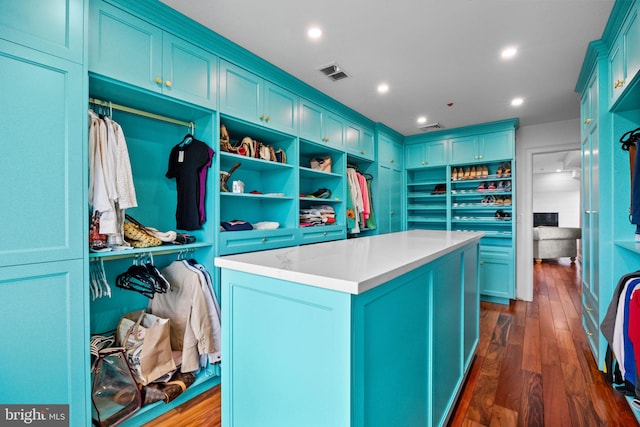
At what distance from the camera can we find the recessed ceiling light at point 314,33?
205 centimetres

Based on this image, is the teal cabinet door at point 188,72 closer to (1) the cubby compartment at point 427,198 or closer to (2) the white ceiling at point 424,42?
(2) the white ceiling at point 424,42

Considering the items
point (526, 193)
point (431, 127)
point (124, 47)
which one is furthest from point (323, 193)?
point (526, 193)

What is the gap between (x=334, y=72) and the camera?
267cm

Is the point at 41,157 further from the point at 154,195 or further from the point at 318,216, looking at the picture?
the point at 318,216

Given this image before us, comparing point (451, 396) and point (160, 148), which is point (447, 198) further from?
point (160, 148)

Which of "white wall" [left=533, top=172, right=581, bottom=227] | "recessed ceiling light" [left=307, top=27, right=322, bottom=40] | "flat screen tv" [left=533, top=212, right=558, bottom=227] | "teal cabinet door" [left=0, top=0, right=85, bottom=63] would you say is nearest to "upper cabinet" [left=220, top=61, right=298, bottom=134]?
"recessed ceiling light" [left=307, top=27, right=322, bottom=40]

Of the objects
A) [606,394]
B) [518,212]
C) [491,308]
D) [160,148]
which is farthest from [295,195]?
[518,212]

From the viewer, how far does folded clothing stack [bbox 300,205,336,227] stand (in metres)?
3.19

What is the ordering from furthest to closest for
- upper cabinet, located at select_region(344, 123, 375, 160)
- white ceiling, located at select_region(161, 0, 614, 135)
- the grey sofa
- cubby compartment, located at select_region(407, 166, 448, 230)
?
the grey sofa → cubby compartment, located at select_region(407, 166, 448, 230) → upper cabinet, located at select_region(344, 123, 375, 160) → white ceiling, located at select_region(161, 0, 614, 135)

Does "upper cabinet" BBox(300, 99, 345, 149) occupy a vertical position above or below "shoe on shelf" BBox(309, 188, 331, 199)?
above

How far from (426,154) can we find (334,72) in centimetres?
267

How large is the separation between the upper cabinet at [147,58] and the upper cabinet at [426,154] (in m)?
3.62

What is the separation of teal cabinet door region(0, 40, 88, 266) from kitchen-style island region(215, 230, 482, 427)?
3.13ft

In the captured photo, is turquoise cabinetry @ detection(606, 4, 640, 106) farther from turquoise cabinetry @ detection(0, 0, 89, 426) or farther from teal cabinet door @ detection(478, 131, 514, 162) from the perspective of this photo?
turquoise cabinetry @ detection(0, 0, 89, 426)
